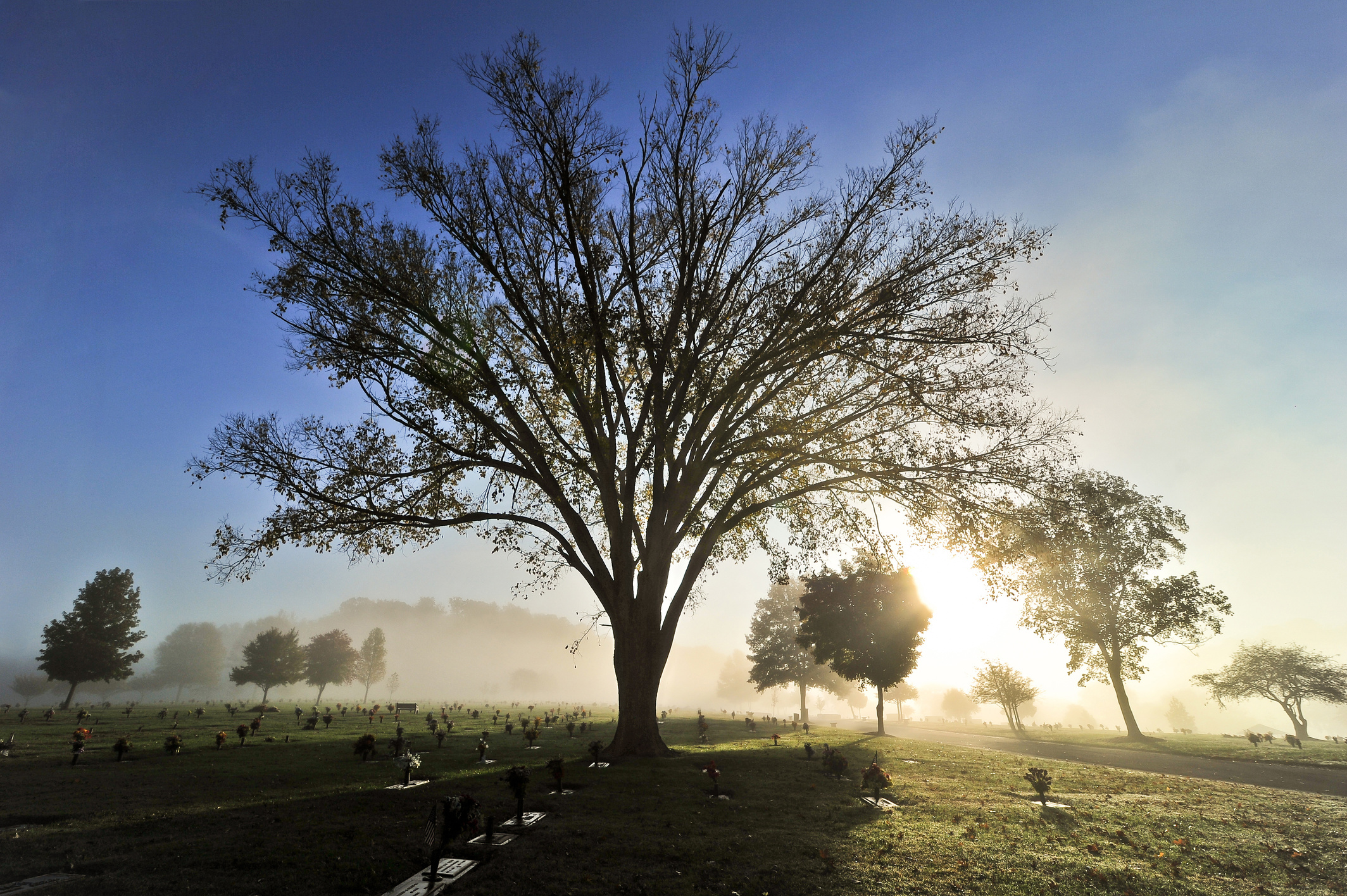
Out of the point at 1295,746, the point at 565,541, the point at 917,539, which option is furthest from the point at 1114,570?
the point at 565,541

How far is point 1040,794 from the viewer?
10641 millimetres

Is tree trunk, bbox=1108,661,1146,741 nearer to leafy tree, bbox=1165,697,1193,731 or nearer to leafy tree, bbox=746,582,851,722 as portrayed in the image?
leafy tree, bbox=746,582,851,722

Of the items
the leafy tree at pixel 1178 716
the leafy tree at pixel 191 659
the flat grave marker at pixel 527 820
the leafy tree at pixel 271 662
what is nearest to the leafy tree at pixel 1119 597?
the flat grave marker at pixel 527 820

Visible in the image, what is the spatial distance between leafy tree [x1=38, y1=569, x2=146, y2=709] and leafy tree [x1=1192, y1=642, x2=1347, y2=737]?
92545 millimetres

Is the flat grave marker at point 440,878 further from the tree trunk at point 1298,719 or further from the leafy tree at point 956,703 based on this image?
the leafy tree at point 956,703

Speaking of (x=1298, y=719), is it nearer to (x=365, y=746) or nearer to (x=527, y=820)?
(x=527, y=820)

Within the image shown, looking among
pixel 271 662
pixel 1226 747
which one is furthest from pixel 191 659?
pixel 1226 747

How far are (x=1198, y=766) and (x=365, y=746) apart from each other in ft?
88.3

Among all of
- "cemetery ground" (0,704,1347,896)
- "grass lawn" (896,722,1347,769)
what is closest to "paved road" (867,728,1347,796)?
"grass lawn" (896,722,1347,769)

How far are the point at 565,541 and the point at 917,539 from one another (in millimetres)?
10523

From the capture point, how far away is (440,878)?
18.5 feet

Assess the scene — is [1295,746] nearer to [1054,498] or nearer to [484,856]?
[1054,498]

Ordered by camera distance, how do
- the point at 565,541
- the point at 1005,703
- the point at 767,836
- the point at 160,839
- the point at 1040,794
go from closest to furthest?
the point at 160,839 → the point at 767,836 → the point at 1040,794 → the point at 565,541 → the point at 1005,703

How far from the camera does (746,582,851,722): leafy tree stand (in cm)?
4822
